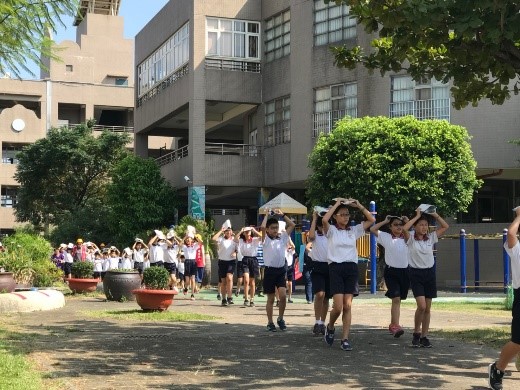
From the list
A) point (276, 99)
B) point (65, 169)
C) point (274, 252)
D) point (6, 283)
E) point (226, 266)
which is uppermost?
point (276, 99)

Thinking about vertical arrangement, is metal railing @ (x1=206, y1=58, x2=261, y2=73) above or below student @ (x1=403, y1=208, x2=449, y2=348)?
above

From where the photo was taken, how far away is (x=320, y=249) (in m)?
13.6

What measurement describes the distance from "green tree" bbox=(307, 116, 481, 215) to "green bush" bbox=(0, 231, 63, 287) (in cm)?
878

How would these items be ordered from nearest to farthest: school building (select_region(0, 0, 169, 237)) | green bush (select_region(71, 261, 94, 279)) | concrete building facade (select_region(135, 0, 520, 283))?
green bush (select_region(71, 261, 94, 279)) < concrete building facade (select_region(135, 0, 520, 283)) < school building (select_region(0, 0, 169, 237))

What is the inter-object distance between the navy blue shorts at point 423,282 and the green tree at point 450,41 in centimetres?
264

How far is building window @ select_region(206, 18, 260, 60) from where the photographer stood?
125 ft

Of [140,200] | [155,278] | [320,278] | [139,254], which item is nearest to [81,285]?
[139,254]

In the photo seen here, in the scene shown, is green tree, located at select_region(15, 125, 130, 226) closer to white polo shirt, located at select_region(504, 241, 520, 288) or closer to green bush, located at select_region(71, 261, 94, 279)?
green bush, located at select_region(71, 261, 94, 279)

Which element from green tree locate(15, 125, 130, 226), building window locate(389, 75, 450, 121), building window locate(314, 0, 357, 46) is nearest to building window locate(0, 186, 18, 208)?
green tree locate(15, 125, 130, 226)

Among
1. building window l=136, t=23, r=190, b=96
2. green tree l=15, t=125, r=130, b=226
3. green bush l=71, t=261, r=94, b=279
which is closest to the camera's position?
green bush l=71, t=261, r=94, b=279

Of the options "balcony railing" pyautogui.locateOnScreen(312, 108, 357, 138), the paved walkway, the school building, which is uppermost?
the school building

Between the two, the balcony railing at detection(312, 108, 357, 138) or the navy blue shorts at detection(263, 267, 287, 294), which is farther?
the balcony railing at detection(312, 108, 357, 138)

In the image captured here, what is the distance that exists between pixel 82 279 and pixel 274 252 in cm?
1240

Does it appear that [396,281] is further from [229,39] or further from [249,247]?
[229,39]
